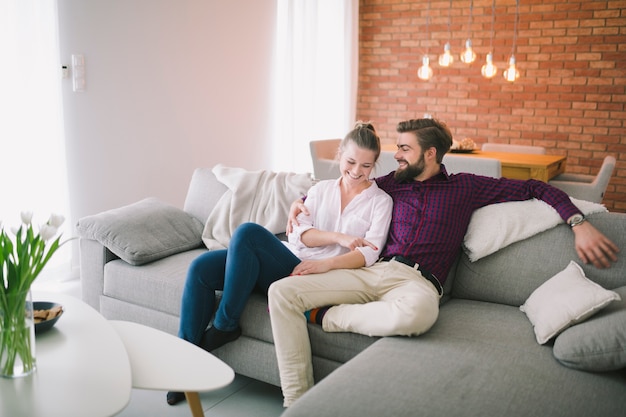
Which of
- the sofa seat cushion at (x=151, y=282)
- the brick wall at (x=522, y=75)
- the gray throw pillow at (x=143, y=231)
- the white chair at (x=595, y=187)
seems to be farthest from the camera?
the brick wall at (x=522, y=75)

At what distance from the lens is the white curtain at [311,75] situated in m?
5.53

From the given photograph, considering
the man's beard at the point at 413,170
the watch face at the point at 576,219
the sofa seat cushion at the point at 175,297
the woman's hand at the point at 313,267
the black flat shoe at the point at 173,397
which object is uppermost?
the man's beard at the point at 413,170

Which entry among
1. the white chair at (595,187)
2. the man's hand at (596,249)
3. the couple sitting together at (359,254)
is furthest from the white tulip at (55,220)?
the white chair at (595,187)

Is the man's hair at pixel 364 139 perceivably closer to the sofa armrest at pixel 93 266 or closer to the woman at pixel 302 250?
the woman at pixel 302 250

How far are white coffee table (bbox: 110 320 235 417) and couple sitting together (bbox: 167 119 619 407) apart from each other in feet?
1.12

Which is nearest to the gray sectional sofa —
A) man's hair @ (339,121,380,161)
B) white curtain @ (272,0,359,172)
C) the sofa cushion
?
the sofa cushion

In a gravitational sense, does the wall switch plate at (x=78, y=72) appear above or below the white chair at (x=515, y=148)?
above

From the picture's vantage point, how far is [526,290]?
2.26 metres

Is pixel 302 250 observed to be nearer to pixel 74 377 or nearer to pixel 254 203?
pixel 254 203

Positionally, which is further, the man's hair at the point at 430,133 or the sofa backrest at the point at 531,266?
the man's hair at the point at 430,133

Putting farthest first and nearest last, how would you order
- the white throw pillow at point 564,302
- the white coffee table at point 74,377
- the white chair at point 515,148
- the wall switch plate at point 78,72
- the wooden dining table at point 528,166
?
the white chair at point 515,148 → the wooden dining table at point 528,166 → the wall switch plate at point 78,72 → the white throw pillow at point 564,302 → the white coffee table at point 74,377

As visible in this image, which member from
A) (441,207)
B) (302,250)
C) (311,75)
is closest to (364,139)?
(441,207)

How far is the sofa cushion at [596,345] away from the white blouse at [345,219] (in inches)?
30.6

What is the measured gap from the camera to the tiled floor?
7.09 feet
